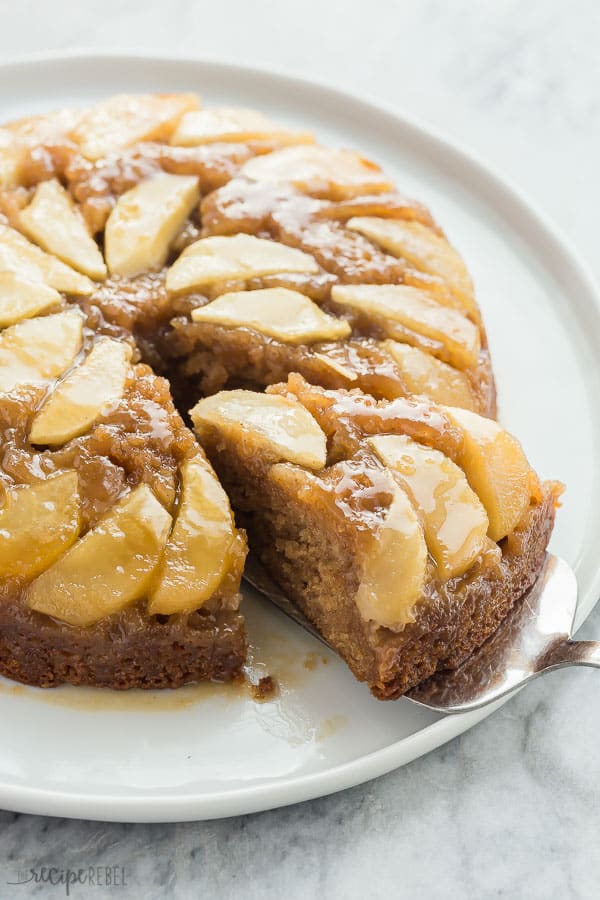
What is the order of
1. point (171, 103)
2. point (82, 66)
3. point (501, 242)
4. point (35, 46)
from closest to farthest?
1. point (171, 103)
2. point (501, 242)
3. point (82, 66)
4. point (35, 46)

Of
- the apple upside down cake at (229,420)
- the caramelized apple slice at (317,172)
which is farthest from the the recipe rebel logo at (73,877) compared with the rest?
the caramelized apple slice at (317,172)

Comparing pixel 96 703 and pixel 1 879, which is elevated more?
pixel 96 703

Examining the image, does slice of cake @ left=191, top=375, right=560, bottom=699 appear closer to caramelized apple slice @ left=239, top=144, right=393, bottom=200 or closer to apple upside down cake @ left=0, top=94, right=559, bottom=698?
apple upside down cake @ left=0, top=94, right=559, bottom=698

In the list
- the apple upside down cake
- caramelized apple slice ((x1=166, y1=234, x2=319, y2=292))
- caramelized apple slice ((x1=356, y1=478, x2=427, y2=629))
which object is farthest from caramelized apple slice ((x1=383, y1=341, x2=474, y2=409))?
caramelized apple slice ((x1=356, y1=478, x2=427, y2=629))

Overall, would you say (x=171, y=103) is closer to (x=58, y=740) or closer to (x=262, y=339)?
(x=262, y=339)

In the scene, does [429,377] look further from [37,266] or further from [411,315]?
[37,266]

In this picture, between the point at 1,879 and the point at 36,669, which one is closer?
Answer: the point at 1,879

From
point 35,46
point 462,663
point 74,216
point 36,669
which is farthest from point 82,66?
point 462,663
